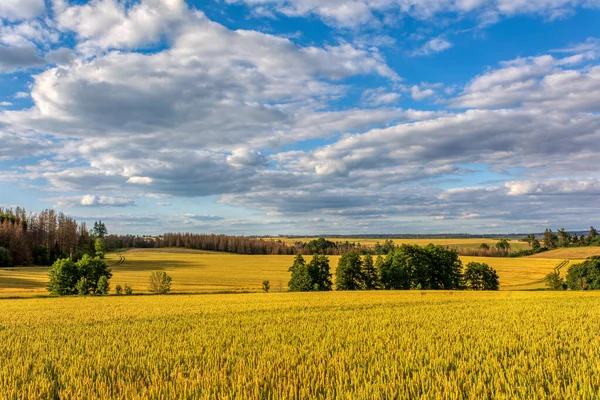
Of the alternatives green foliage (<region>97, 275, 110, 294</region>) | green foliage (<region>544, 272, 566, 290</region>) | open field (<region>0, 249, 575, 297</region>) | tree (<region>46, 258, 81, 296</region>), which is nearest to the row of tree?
open field (<region>0, 249, 575, 297</region>)

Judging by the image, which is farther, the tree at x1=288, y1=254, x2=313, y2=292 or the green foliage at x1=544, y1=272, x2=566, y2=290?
the green foliage at x1=544, y1=272, x2=566, y2=290

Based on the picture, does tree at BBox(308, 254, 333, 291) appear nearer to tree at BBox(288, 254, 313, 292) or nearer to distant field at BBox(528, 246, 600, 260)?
tree at BBox(288, 254, 313, 292)

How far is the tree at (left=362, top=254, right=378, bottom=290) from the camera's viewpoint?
220ft

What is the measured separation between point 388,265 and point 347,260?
782cm

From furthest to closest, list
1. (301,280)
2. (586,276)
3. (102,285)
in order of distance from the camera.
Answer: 1. (301,280)
2. (586,276)
3. (102,285)

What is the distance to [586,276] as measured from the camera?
6481cm

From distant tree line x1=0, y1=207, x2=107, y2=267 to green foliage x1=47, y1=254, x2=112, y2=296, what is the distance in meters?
65.0

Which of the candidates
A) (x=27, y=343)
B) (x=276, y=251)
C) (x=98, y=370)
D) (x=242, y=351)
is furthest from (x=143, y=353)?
(x=276, y=251)

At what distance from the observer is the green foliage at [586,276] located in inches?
2498

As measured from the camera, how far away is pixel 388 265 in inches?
2699

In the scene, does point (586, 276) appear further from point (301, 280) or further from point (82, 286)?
point (82, 286)

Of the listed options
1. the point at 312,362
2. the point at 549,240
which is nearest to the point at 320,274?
the point at 312,362

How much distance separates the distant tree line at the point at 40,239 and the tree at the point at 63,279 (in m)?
64.8

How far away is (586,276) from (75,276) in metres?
84.1
